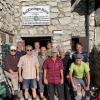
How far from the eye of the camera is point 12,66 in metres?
10.1

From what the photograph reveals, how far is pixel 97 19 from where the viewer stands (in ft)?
45.8

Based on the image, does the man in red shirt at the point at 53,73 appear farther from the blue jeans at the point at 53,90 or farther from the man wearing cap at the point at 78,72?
the man wearing cap at the point at 78,72

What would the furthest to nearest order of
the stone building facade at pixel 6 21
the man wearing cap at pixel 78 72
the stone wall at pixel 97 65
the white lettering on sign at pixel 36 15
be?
the white lettering on sign at pixel 36 15, the stone wall at pixel 97 65, the stone building facade at pixel 6 21, the man wearing cap at pixel 78 72

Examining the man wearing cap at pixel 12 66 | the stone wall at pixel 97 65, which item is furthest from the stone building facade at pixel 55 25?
the man wearing cap at pixel 12 66

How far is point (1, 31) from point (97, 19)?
181 inches

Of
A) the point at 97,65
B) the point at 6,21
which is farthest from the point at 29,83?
the point at 97,65

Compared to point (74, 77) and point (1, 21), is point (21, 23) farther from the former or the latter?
point (74, 77)

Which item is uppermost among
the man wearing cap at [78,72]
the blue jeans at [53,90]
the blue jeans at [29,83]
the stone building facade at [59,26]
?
the stone building facade at [59,26]

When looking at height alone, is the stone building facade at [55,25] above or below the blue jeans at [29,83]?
above

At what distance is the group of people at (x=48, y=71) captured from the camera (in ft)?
31.9

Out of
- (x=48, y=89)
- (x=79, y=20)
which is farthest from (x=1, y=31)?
(x=79, y=20)

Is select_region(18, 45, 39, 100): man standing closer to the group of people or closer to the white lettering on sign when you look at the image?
the group of people

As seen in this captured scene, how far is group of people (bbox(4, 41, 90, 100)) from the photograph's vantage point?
9729 millimetres

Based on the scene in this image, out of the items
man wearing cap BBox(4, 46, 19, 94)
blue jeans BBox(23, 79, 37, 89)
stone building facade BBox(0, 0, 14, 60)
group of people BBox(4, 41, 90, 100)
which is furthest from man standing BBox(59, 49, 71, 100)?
stone building facade BBox(0, 0, 14, 60)
